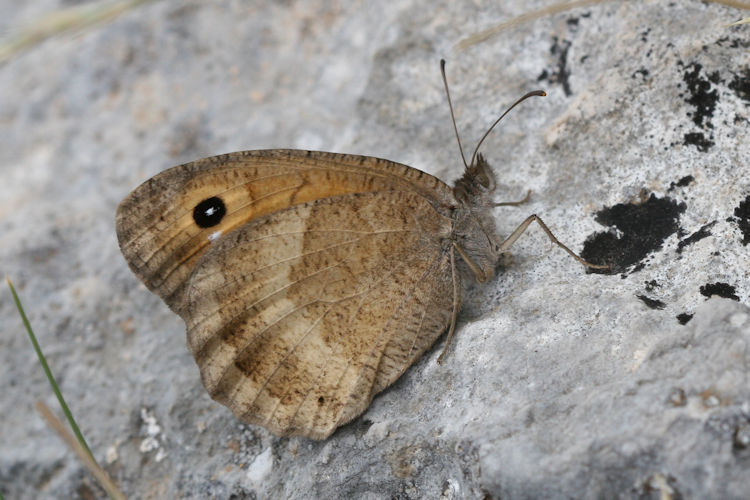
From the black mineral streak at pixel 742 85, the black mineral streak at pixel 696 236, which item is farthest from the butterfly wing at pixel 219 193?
the black mineral streak at pixel 742 85

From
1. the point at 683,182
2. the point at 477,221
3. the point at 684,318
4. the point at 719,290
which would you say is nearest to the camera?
the point at 684,318

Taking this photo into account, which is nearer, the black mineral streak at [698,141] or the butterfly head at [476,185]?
the black mineral streak at [698,141]

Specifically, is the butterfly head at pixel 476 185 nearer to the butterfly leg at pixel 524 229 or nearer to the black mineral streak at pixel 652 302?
the butterfly leg at pixel 524 229

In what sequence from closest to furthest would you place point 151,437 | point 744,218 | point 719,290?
point 719,290, point 744,218, point 151,437

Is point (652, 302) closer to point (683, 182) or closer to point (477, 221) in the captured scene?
point (683, 182)

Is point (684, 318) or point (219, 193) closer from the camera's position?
point (684, 318)

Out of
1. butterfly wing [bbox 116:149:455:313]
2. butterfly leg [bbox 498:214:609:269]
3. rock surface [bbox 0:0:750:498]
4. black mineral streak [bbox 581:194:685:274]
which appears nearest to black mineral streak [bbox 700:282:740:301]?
rock surface [bbox 0:0:750:498]

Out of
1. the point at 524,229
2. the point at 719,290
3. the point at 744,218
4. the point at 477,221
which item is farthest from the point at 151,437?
the point at 744,218
